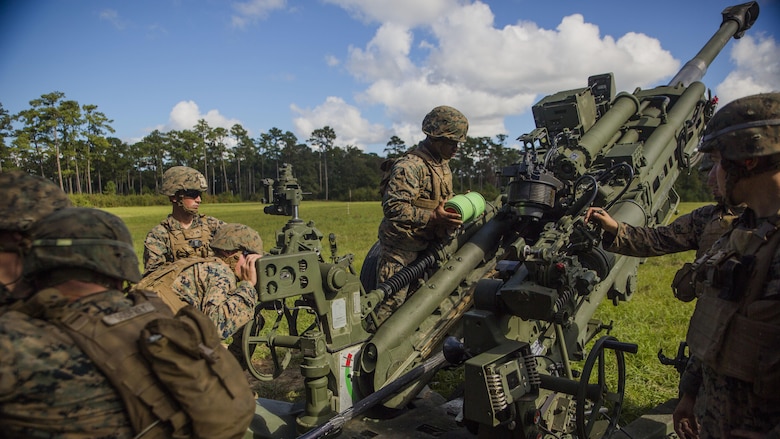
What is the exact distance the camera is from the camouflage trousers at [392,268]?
525 centimetres

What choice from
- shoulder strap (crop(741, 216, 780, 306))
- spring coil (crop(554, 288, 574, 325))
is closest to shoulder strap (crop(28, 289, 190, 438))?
shoulder strap (crop(741, 216, 780, 306))

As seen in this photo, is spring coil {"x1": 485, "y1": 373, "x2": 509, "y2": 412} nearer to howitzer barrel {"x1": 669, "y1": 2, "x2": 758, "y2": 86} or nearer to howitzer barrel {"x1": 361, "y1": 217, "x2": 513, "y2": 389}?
howitzer barrel {"x1": 361, "y1": 217, "x2": 513, "y2": 389}

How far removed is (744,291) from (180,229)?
3.92 metres

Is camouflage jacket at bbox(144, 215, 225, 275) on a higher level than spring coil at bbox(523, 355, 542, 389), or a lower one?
higher

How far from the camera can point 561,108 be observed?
579cm

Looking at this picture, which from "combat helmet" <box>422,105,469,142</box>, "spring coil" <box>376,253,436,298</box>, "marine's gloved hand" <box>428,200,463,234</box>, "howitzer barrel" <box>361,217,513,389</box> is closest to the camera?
"howitzer barrel" <box>361,217,513,389</box>

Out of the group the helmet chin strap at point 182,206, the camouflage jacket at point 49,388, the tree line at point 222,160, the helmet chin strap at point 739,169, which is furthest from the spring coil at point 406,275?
the tree line at point 222,160

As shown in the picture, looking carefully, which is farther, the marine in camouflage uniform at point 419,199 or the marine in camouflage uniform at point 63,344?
the marine in camouflage uniform at point 419,199

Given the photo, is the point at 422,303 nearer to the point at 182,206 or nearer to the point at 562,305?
the point at 562,305

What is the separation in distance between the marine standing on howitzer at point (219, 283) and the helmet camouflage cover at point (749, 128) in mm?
2847

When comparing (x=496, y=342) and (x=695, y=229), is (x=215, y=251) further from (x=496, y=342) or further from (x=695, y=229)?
(x=695, y=229)

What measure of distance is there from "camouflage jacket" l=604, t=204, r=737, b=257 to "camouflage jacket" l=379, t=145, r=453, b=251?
2.00 meters

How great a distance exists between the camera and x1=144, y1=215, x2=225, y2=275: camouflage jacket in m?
4.42

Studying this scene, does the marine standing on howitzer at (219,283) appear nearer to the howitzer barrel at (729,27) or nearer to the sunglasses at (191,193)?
the sunglasses at (191,193)
